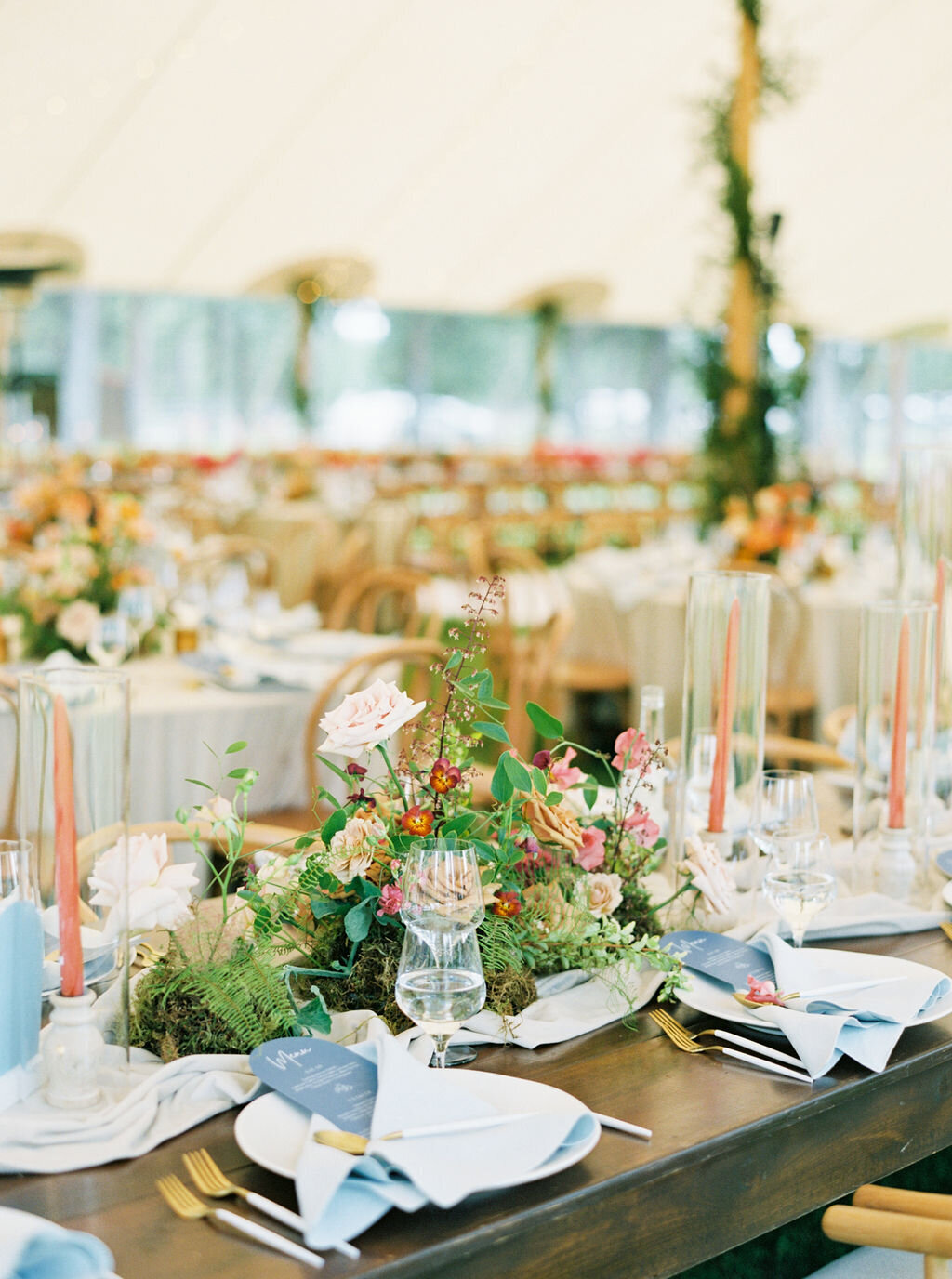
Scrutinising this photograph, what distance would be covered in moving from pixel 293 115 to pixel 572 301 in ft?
17.2

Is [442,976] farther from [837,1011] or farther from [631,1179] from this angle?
[837,1011]

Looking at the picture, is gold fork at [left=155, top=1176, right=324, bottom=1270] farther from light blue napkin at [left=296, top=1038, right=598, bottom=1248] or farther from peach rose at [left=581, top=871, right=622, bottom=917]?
peach rose at [left=581, top=871, right=622, bottom=917]

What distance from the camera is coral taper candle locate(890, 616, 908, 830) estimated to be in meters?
1.76

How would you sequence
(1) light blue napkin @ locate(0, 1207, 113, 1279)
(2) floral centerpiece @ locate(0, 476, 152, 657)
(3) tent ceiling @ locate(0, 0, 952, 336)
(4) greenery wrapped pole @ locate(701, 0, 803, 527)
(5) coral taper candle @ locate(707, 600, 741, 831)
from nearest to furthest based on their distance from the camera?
(1) light blue napkin @ locate(0, 1207, 113, 1279) → (5) coral taper candle @ locate(707, 600, 741, 831) → (2) floral centerpiece @ locate(0, 476, 152, 657) → (4) greenery wrapped pole @ locate(701, 0, 803, 527) → (3) tent ceiling @ locate(0, 0, 952, 336)

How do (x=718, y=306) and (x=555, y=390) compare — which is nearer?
(x=718, y=306)

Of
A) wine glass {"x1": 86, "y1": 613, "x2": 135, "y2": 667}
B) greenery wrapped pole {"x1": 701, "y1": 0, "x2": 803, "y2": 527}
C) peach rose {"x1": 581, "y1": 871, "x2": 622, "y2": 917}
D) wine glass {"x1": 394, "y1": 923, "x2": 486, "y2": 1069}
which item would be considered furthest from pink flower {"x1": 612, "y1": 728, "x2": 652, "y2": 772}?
greenery wrapped pole {"x1": 701, "y1": 0, "x2": 803, "y2": 527}

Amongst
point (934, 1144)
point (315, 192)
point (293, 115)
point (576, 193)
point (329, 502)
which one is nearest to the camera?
point (934, 1144)

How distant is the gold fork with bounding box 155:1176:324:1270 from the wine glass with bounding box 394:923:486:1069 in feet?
0.73

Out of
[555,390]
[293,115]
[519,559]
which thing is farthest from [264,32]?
[555,390]

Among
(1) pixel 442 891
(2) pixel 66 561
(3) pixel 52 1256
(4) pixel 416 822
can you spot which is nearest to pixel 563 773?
(4) pixel 416 822

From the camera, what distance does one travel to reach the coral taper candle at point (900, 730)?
1.76m

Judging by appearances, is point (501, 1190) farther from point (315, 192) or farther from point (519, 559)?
point (315, 192)

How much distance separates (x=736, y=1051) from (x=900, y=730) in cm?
61

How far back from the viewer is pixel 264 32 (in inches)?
358
